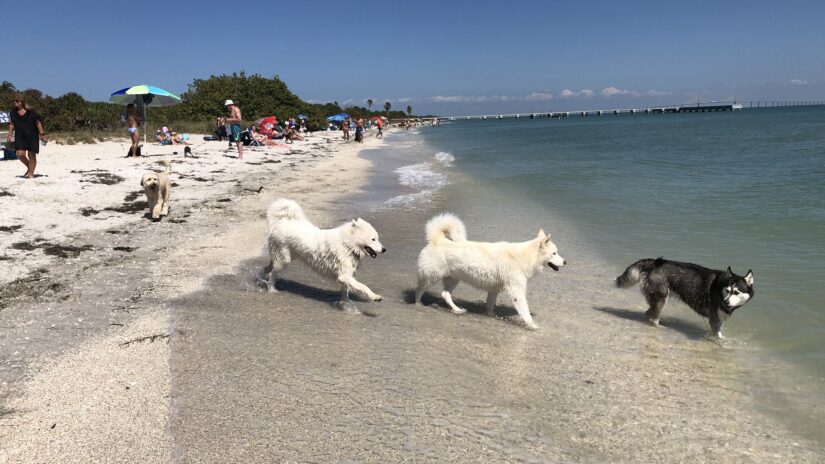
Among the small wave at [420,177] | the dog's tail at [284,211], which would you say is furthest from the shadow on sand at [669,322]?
the small wave at [420,177]

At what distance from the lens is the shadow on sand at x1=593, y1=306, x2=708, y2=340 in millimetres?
6352

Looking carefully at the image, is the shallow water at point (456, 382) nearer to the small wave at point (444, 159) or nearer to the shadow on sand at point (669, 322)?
the shadow on sand at point (669, 322)

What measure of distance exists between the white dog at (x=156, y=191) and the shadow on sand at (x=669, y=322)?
8809 mm

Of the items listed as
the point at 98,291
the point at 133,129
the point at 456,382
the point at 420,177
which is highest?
the point at 133,129

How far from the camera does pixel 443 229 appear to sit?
22.9 ft

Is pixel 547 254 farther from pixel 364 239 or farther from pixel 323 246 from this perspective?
pixel 323 246

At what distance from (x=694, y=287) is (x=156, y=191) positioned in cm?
1000

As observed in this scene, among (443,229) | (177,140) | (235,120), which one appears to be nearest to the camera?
(443,229)

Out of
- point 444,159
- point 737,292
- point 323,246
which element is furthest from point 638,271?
point 444,159

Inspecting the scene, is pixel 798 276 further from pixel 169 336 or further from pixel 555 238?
pixel 169 336

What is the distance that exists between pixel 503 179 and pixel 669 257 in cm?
1278

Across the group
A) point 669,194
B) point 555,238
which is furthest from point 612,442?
point 669,194

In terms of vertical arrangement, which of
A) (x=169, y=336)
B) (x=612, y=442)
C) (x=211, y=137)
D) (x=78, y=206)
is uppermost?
(x=211, y=137)

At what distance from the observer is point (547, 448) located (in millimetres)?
3779
